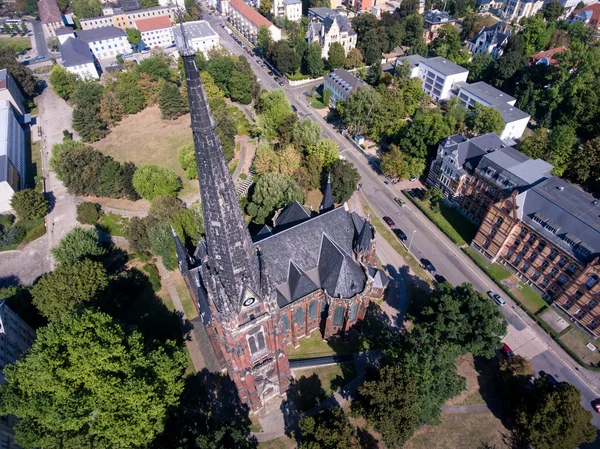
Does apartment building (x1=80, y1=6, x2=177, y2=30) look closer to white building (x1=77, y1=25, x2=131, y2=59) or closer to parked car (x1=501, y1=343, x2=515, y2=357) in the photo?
white building (x1=77, y1=25, x2=131, y2=59)

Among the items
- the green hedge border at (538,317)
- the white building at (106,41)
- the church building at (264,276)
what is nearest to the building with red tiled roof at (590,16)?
the green hedge border at (538,317)

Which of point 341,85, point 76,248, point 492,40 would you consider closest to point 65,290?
point 76,248

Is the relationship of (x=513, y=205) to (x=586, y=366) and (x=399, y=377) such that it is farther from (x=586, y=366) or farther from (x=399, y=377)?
(x=399, y=377)

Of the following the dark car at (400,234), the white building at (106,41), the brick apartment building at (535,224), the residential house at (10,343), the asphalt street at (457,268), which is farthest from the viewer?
the white building at (106,41)

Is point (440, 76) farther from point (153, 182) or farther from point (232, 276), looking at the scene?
point (232, 276)

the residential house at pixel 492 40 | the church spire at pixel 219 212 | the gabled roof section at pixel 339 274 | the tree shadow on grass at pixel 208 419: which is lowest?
the tree shadow on grass at pixel 208 419

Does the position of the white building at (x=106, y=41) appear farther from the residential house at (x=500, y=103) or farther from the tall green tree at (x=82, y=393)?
the tall green tree at (x=82, y=393)

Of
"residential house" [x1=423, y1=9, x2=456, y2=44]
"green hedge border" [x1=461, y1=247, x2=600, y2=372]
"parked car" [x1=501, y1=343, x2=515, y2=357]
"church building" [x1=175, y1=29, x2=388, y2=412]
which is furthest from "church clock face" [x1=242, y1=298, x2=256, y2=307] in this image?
"residential house" [x1=423, y1=9, x2=456, y2=44]
